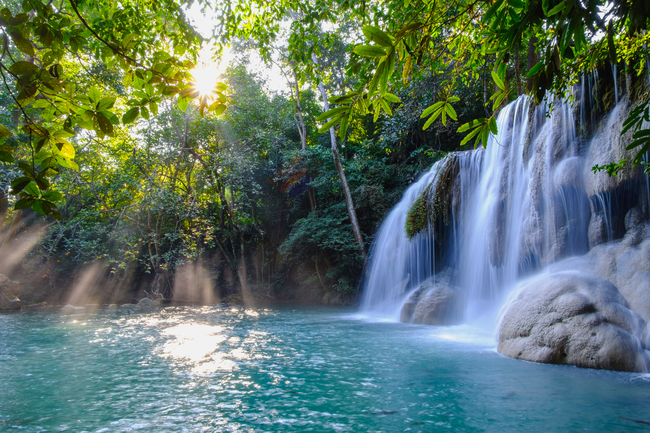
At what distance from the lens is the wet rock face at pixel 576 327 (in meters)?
5.05

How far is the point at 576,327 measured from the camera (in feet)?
17.8

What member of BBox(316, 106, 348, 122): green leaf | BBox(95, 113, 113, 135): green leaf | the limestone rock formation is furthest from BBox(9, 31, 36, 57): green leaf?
the limestone rock formation

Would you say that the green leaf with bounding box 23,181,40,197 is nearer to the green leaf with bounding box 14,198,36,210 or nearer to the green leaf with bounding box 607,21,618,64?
the green leaf with bounding box 14,198,36,210

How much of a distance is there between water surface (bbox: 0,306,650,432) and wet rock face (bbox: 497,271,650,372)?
0.30 metres

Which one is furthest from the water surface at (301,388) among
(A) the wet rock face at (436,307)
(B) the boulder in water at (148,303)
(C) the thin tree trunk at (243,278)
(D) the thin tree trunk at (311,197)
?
(D) the thin tree trunk at (311,197)

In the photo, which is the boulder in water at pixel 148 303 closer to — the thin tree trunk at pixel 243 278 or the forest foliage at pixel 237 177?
the forest foliage at pixel 237 177

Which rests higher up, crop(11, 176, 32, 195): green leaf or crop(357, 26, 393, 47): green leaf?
crop(357, 26, 393, 47): green leaf

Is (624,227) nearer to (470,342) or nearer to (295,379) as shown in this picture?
(470,342)

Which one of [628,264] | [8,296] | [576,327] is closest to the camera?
[576,327]

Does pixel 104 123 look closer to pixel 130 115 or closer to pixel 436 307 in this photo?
pixel 130 115

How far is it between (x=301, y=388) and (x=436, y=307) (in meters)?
6.44

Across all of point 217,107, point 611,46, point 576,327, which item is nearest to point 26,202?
point 217,107

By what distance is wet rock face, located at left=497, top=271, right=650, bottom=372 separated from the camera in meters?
5.05

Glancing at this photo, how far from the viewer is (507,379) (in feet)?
15.3
